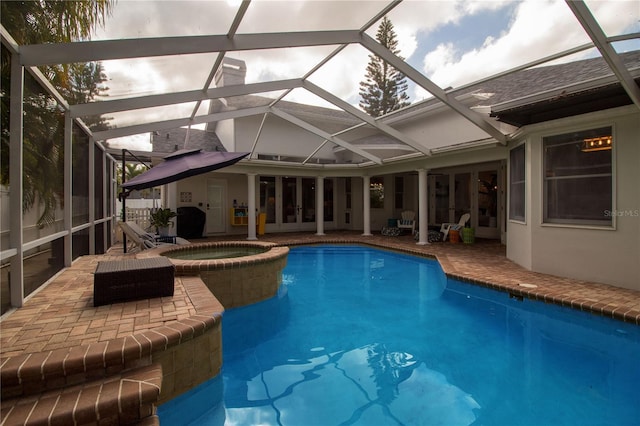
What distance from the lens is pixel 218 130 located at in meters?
14.6

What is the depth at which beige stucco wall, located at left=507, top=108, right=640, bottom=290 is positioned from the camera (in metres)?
5.25

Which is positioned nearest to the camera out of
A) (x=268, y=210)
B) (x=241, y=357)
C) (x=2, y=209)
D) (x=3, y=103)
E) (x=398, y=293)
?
(x=2, y=209)

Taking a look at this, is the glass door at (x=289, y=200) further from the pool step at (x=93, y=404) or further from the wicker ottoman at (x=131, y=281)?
the pool step at (x=93, y=404)

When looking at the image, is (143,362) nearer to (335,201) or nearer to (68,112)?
(68,112)

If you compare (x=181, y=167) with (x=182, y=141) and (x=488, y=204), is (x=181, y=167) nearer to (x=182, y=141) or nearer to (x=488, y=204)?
(x=182, y=141)

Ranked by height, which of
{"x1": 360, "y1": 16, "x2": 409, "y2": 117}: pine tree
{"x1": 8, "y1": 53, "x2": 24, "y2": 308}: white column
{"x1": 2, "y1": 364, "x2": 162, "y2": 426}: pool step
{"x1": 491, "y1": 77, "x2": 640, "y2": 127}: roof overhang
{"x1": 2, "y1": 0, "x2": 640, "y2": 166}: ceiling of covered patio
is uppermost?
{"x1": 360, "y1": 16, "x2": 409, "y2": 117}: pine tree

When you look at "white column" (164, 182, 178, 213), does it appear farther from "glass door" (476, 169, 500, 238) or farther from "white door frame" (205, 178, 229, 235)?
"glass door" (476, 169, 500, 238)

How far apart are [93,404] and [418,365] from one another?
298 cm

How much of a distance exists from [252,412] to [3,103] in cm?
386

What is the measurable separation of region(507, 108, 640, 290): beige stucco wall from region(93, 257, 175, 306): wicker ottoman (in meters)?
6.79

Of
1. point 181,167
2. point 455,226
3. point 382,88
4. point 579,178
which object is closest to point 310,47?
point 181,167

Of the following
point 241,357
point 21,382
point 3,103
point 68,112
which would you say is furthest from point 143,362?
point 68,112

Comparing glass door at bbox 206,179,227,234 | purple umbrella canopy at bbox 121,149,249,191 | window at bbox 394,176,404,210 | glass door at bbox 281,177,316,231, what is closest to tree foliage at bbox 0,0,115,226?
purple umbrella canopy at bbox 121,149,249,191

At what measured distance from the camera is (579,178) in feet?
19.7
